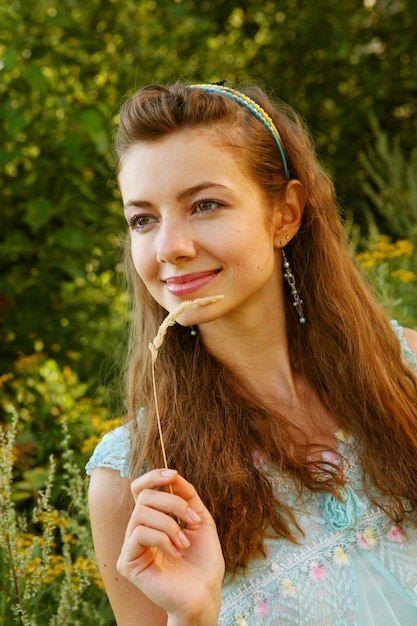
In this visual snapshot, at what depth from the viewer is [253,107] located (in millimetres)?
1991

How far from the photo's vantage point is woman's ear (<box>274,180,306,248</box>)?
2021 mm

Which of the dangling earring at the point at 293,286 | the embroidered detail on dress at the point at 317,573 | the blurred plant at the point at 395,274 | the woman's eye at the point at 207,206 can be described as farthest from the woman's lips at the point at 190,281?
the blurred plant at the point at 395,274

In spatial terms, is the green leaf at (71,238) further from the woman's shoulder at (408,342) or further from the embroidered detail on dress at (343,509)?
the embroidered detail on dress at (343,509)

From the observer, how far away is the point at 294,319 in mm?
2123

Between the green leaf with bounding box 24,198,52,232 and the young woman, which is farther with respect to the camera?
the green leaf with bounding box 24,198,52,232

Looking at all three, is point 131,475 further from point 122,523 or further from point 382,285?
point 382,285

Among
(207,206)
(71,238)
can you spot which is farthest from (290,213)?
(71,238)

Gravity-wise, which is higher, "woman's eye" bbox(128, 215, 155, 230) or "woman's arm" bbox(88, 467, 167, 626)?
"woman's eye" bbox(128, 215, 155, 230)

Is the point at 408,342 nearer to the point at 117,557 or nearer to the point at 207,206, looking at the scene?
the point at 207,206

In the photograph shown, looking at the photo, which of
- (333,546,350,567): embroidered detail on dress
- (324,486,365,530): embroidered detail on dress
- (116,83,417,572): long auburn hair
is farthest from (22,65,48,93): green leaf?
(333,546,350,567): embroidered detail on dress

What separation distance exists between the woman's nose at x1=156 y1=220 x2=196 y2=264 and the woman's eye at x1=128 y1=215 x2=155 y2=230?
0.06 meters

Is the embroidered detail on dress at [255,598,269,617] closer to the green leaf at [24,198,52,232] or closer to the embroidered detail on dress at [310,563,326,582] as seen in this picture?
the embroidered detail on dress at [310,563,326,582]

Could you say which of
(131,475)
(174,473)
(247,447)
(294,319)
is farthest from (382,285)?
(174,473)

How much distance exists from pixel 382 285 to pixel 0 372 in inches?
63.8
